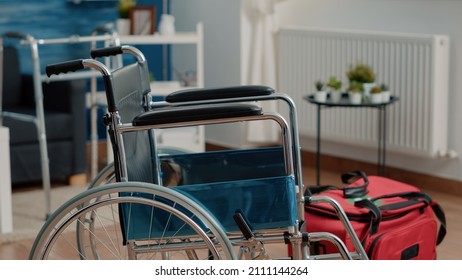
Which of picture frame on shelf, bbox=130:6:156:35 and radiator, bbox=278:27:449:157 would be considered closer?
radiator, bbox=278:27:449:157

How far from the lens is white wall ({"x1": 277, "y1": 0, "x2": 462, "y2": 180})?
453cm

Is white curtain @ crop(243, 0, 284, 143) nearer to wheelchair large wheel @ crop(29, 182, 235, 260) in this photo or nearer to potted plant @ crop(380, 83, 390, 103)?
potted plant @ crop(380, 83, 390, 103)

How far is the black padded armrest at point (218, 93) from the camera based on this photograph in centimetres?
270

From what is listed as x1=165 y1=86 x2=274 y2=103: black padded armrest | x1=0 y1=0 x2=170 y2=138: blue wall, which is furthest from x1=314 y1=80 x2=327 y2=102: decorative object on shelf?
x1=165 y1=86 x2=274 y2=103: black padded armrest

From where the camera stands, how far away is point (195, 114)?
7.52 feet

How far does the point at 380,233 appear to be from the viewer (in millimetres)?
3096

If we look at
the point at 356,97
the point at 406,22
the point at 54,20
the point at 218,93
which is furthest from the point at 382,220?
the point at 54,20

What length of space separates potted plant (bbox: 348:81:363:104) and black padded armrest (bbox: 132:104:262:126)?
2.17m

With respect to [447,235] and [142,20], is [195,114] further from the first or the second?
[142,20]

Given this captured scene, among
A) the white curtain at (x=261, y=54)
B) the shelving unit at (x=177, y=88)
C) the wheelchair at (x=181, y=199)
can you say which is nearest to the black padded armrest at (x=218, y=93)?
the wheelchair at (x=181, y=199)

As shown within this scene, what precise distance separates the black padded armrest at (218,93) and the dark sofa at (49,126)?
84.8 inches

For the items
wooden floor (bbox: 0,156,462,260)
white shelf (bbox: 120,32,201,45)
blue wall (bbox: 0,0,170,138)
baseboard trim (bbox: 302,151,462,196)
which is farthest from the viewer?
blue wall (bbox: 0,0,170,138)
